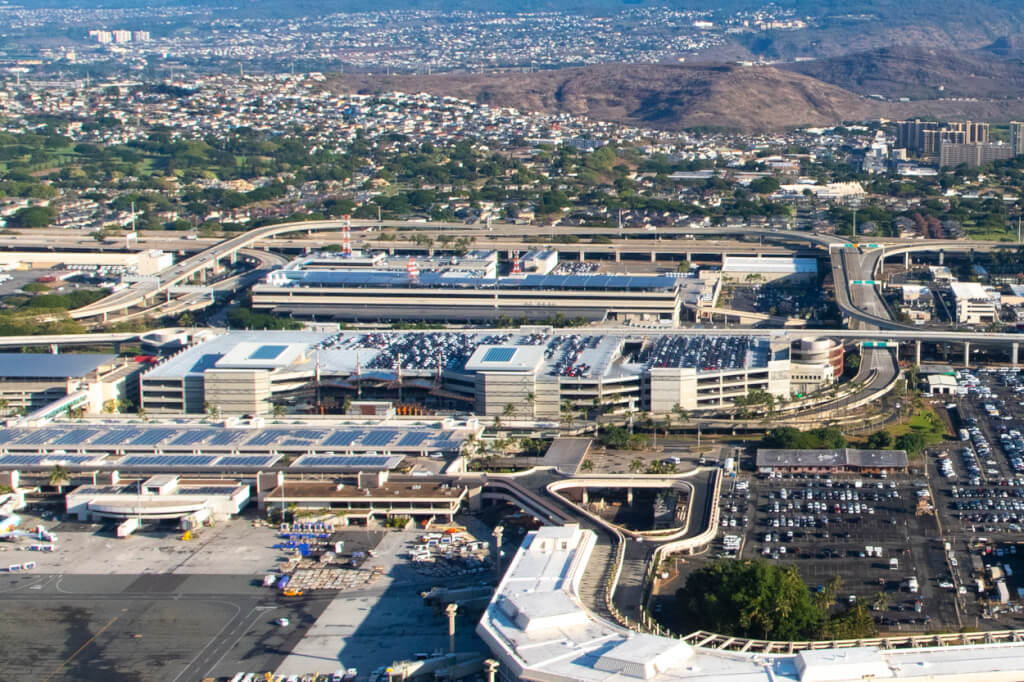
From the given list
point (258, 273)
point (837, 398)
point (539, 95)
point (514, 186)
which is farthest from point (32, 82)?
point (837, 398)

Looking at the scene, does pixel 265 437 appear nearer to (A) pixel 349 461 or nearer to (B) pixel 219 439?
(B) pixel 219 439

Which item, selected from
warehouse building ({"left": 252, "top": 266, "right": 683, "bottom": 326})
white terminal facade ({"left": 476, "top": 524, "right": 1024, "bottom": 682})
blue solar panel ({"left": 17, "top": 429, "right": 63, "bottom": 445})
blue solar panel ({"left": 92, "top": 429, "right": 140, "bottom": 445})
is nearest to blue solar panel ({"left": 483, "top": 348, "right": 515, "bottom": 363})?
blue solar panel ({"left": 92, "top": 429, "right": 140, "bottom": 445})

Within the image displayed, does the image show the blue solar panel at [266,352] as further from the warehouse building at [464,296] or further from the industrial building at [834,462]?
the industrial building at [834,462]

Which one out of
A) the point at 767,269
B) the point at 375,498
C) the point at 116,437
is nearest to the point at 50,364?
the point at 116,437

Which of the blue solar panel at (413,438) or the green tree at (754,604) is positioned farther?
the blue solar panel at (413,438)

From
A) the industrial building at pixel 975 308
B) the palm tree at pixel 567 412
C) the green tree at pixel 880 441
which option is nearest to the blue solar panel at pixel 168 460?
the palm tree at pixel 567 412

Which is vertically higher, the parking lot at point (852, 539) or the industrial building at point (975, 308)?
the industrial building at point (975, 308)

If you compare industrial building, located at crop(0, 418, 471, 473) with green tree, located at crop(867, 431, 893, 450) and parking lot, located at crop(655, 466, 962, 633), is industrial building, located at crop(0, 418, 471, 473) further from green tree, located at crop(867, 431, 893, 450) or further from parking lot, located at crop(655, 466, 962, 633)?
green tree, located at crop(867, 431, 893, 450)
